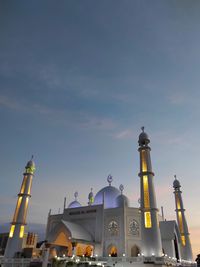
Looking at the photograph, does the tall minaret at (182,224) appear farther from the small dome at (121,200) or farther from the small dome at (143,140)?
the small dome at (143,140)

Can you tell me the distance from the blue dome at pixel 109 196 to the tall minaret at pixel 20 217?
1300cm

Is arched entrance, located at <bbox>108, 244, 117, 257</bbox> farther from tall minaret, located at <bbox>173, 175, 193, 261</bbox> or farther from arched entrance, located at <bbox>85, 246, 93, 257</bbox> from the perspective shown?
tall minaret, located at <bbox>173, 175, 193, 261</bbox>

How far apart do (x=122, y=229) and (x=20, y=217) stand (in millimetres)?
17403

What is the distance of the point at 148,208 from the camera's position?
30609 millimetres

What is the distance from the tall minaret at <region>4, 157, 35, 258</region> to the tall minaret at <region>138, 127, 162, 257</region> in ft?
69.6

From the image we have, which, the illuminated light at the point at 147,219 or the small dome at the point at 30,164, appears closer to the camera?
the illuminated light at the point at 147,219

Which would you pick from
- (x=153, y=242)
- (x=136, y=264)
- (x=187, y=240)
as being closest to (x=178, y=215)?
(x=187, y=240)

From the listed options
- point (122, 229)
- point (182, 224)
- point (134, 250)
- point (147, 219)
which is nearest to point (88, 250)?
point (122, 229)

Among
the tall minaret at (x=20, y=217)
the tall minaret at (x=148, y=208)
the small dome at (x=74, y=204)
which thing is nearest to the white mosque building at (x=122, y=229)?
the tall minaret at (x=148, y=208)

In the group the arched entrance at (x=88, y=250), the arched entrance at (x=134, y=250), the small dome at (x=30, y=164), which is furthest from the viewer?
the small dome at (x=30, y=164)

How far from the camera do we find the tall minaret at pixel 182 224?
40966 millimetres

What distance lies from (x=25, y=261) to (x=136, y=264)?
15360 millimetres

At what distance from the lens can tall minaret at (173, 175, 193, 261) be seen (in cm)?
4097

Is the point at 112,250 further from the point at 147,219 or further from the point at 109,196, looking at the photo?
the point at 147,219
